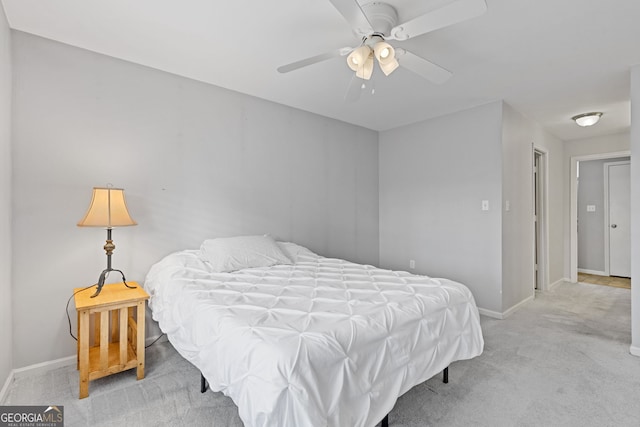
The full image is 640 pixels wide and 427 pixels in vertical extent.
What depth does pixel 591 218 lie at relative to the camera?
5598 mm

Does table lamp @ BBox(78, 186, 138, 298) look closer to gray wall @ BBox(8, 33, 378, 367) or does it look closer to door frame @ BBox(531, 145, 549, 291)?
gray wall @ BBox(8, 33, 378, 367)

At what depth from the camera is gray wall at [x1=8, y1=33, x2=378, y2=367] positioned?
7.18ft

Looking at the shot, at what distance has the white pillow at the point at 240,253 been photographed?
8.23 feet

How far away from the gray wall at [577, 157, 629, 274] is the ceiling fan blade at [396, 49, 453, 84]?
17.5 ft

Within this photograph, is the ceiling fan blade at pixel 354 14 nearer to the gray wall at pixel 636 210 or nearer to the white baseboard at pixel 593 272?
the gray wall at pixel 636 210

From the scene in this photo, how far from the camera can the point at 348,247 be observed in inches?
168

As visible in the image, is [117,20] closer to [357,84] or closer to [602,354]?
[357,84]

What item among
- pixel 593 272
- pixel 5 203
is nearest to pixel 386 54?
pixel 5 203

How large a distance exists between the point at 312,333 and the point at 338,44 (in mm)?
2015

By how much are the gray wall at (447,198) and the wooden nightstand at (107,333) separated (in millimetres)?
3275

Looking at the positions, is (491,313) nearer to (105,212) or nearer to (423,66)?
(423,66)

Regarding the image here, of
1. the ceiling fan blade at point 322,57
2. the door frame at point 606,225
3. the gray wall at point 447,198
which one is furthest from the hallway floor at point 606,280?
the ceiling fan blade at point 322,57

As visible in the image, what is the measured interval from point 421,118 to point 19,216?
4090 millimetres

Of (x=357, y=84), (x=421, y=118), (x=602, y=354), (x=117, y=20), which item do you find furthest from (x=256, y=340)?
(x=421, y=118)
